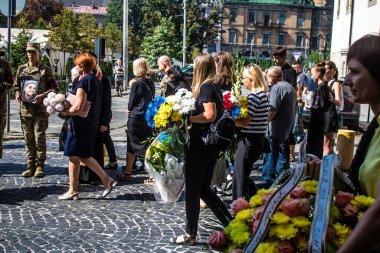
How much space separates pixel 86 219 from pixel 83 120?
125cm

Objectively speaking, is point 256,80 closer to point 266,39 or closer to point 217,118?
point 217,118

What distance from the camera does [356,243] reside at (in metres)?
1.70

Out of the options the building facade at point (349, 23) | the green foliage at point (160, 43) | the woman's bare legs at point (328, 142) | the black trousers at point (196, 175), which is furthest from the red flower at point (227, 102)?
the green foliage at point (160, 43)

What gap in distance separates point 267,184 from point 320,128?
6.12ft

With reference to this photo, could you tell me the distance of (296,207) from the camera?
83.0 inches

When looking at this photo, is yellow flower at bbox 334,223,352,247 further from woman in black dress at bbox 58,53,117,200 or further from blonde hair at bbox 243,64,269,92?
woman in black dress at bbox 58,53,117,200

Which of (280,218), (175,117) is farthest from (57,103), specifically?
(280,218)

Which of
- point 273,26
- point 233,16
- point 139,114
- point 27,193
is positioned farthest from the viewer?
point 273,26

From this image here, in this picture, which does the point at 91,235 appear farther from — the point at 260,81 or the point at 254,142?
the point at 260,81

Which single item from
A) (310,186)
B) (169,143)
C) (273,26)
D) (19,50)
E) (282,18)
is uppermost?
(282,18)

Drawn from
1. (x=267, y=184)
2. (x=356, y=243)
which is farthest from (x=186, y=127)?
(x=356, y=243)

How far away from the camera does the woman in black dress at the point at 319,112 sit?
907 cm

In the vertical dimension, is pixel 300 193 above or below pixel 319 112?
above

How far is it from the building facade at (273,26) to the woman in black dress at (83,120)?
108 m
